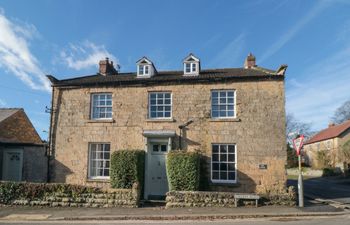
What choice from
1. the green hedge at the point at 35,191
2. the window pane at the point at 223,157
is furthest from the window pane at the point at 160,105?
the green hedge at the point at 35,191

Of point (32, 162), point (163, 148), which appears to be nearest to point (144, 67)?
point (163, 148)

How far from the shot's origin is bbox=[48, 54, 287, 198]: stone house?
630 inches

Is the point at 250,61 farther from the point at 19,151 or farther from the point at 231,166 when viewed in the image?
the point at 19,151

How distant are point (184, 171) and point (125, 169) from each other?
3070 mm

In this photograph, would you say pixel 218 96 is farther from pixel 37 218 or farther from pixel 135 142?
pixel 37 218

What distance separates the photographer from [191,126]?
16656mm

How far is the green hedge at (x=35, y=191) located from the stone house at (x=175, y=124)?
112 inches

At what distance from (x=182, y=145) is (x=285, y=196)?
5727 mm

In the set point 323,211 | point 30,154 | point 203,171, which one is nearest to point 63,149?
point 30,154

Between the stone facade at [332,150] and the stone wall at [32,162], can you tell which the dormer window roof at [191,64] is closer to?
the stone wall at [32,162]

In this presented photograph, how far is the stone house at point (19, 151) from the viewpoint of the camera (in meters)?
21.1

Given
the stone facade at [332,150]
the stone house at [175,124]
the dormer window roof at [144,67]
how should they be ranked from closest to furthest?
the stone house at [175,124]
the dormer window roof at [144,67]
the stone facade at [332,150]

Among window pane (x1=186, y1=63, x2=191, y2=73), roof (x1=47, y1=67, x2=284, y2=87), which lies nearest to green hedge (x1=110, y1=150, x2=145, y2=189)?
roof (x1=47, y1=67, x2=284, y2=87)

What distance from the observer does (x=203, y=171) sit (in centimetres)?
1622
